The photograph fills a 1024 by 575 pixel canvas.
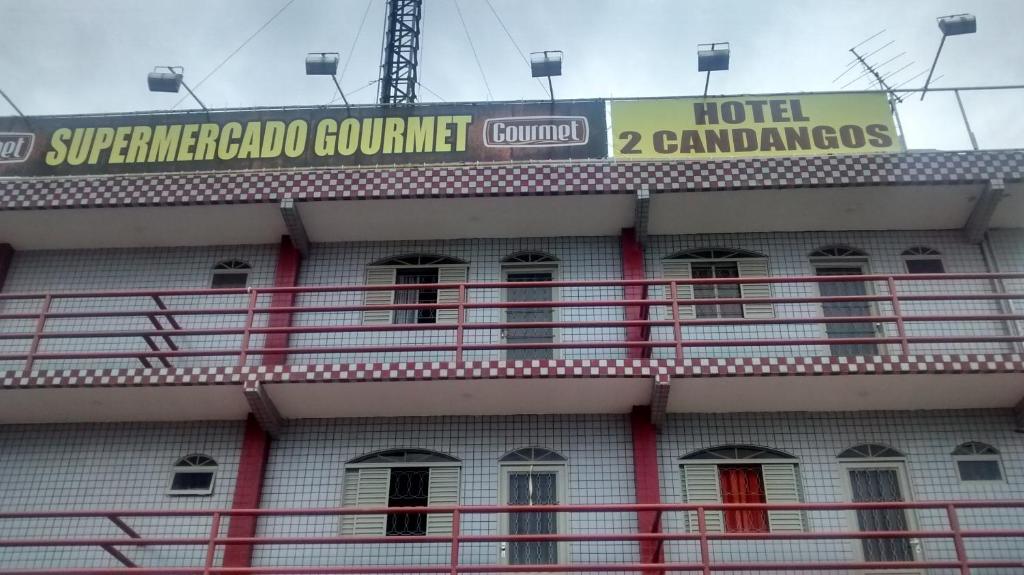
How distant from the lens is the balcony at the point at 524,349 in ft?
41.8

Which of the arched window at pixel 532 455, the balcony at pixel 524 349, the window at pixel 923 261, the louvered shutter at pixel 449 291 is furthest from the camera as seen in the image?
the window at pixel 923 261

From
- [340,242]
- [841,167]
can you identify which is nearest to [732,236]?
[841,167]

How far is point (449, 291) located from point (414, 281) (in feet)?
2.21

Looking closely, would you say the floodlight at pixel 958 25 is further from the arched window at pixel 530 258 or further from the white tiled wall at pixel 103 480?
the white tiled wall at pixel 103 480

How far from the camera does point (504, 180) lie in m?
14.5

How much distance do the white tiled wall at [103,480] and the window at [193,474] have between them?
0.09m

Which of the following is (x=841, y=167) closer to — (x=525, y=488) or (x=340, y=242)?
(x=525, y=488)

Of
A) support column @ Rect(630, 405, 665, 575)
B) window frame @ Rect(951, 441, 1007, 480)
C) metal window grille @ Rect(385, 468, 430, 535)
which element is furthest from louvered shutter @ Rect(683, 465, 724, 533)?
metal window grille @ Rect(385, 468, 430, 535)

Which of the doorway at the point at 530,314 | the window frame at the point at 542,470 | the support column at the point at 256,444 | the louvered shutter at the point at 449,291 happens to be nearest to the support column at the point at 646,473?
the window frame at the point at 542,470

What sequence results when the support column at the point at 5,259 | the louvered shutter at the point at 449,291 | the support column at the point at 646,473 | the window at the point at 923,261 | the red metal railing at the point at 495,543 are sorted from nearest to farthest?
1. the red metal railing at the point at 495,543
2. the support column at the point at 646,473
3. the louvered shutter at the point at 449,291
4. the window at the point at 923,261
5. the support column at the point at 5,259

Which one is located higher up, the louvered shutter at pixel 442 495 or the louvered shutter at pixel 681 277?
the louvered shutter at pixel 681 277

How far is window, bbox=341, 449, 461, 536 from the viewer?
516 inches

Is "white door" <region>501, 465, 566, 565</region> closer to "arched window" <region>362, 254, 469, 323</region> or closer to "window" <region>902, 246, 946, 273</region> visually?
"arched window" <region>362, 254, 469, 323</region>

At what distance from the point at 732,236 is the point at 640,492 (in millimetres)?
4924
